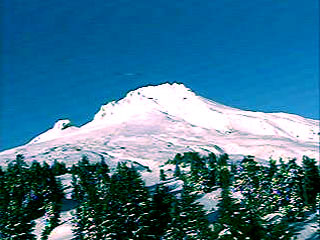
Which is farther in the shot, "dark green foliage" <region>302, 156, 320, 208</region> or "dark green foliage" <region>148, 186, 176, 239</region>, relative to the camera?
"dark green foliage" <region>302, 156, 320, 208</region>

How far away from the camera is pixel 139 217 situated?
178 ft

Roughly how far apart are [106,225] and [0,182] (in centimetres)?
6117

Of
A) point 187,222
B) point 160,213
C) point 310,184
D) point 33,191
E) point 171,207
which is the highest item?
point 33,191

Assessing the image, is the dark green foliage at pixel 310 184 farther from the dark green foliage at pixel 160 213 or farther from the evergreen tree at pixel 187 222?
the evergreen tree at pixel 187 222

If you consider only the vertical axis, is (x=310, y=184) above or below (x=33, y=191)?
below

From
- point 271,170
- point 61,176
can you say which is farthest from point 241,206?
point 61,176

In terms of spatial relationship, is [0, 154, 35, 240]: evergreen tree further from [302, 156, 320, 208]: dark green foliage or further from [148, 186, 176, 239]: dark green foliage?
[302, 156, 320, 208]: dark green foliage

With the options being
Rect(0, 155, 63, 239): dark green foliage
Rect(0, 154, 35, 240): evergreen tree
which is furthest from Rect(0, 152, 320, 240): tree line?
Rect(0, 154, 35, 240): evergreen tree

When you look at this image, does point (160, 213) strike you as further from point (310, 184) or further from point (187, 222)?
point (310, 184)

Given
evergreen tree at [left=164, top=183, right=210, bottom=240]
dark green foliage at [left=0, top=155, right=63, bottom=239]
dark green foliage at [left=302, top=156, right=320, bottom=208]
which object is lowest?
evergreen tree at [left=164, top=183, right=210, bottom=240]

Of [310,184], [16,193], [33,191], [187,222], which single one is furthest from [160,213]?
[33,191]

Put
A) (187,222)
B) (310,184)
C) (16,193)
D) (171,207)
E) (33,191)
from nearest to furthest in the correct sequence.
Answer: (187,222) → (171,207) → (310,184) → (16,193) → (33,191)

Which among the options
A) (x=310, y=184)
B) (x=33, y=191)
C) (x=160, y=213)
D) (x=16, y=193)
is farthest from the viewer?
(x=33, y=191)

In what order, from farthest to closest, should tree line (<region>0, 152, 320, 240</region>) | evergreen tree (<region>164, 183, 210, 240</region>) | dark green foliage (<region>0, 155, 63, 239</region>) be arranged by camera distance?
1. dark green foliage (<region>0, 155, 63, 239</region>)
2. evergreen tree (<region>164, 183, 210, 240</region>)
3. tree line (<region>0, 152, 320, 240</region>)
